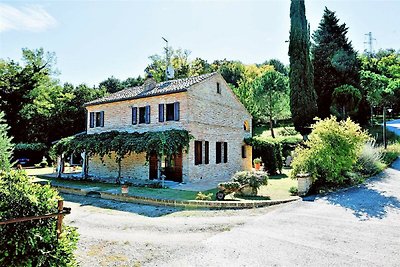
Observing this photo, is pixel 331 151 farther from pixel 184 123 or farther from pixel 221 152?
pixel 221 152

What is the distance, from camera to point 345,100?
29.8 m

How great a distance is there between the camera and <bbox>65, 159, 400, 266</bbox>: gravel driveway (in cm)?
636

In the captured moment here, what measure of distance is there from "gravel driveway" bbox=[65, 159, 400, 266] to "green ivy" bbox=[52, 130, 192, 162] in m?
4.85

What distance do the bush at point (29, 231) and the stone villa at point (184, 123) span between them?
43.5 ft

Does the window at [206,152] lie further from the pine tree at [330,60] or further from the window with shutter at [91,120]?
the pine tree at [330,60]

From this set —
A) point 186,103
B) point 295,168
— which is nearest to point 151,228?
point 295,168

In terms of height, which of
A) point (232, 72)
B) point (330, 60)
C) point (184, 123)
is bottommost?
point (184, 123)

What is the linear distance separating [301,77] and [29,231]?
91.0 ft

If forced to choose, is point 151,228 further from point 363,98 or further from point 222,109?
point 363,98

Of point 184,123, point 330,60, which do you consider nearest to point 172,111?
point 184,123

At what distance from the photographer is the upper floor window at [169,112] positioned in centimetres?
1905

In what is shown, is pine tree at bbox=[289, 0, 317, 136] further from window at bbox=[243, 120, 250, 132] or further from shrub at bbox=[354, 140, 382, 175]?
shrub at bbox=[354, 140, 382, 175]

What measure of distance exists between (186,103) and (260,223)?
11075mm

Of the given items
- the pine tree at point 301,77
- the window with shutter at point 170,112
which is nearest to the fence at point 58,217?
the window with shutter at point 170,112
